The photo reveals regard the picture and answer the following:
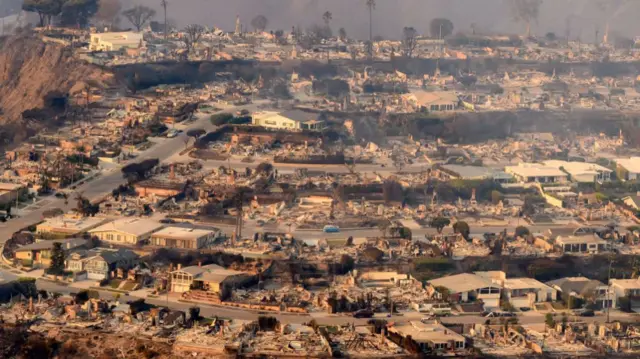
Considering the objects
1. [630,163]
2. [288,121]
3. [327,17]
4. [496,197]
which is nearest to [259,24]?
[327,17]

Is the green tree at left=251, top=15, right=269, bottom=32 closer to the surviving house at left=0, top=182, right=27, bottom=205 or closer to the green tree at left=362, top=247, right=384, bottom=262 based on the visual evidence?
the surviving house at left=0, top=182, right=27, bottom=205

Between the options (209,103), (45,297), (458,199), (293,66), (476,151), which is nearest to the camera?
(45,297)

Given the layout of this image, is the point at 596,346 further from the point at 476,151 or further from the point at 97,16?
the point at 97,16

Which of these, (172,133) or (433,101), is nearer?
(172,133)

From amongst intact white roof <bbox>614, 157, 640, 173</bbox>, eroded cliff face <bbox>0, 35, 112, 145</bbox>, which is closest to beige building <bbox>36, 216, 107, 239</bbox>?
eroded cliff face <bbox>0, 35, 112, 145</bbox>

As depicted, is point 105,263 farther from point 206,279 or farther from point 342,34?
point 342,34

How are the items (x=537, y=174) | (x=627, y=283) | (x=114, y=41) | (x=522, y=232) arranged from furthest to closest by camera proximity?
(x=114, y=41) < (x=537, y=174) < (x=522, y=232) < (x=627, y=283)

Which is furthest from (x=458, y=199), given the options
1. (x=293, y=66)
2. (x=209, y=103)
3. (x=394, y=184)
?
(x=293, y=66)
